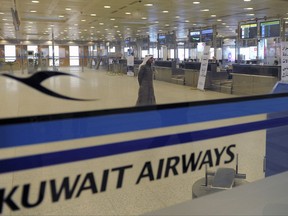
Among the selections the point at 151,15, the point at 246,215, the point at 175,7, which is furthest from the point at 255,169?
the point at 151,15

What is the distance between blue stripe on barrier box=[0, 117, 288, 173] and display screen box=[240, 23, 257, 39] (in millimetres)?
11471

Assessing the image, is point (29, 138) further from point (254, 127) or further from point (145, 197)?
point (145, 197)

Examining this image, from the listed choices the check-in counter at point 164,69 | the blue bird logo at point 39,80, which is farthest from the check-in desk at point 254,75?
the blue bird logo at point 39,80

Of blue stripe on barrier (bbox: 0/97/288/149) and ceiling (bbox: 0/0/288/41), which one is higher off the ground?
ceiling (bbox: 0/0/288/41)

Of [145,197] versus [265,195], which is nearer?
[265,195]

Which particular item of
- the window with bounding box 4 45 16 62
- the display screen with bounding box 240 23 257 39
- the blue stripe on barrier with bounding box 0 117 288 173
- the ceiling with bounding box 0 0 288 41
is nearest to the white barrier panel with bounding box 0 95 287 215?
the blue stripe on barrier with bounding box 0 117 288 173

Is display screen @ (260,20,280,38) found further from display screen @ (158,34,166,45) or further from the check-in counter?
display screen @ (158,34,166,45)

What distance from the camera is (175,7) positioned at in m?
12.8

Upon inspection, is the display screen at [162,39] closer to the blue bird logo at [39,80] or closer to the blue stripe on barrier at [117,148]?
the blue stripe on barrier at [117,148]

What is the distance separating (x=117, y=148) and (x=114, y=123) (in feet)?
0.46

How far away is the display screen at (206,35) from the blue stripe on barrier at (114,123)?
14.4 meters

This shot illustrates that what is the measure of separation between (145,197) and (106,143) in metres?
1.74

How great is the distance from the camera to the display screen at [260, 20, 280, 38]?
12057 millimetres

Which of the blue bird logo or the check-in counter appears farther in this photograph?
the check-in counter
